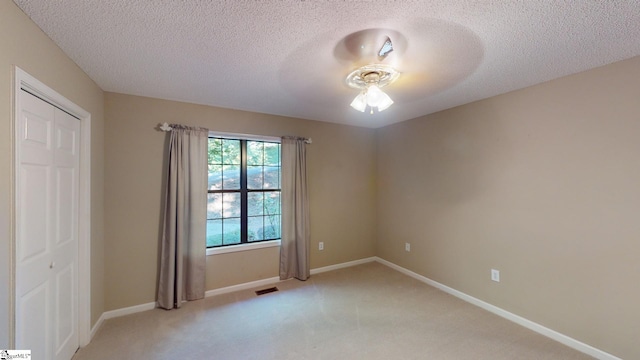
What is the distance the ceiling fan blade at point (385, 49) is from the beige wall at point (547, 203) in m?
1.69

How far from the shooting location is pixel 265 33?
1.57m

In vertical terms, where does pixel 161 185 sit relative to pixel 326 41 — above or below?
below

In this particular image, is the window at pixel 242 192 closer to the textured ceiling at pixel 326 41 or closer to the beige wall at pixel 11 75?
the textured ceiling at pixel 326 41

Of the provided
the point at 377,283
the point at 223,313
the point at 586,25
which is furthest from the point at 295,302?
the point at 586,25

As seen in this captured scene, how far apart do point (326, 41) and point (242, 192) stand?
2.36m

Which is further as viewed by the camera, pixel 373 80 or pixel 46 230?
pixel 373 80

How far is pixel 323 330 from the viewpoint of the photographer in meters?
2.38

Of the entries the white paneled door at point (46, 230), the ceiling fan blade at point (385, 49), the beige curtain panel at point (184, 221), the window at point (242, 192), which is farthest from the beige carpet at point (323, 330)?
the ceiling fan blade at point (385, 49)

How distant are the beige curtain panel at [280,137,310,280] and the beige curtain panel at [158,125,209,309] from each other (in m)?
1.03

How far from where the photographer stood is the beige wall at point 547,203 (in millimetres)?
1924

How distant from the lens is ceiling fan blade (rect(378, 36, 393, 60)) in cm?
167

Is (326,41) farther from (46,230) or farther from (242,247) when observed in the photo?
(242,247)

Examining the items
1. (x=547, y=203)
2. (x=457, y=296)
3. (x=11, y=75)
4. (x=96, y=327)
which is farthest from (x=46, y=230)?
(x=547, y=203)

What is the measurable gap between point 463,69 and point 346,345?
258cm
